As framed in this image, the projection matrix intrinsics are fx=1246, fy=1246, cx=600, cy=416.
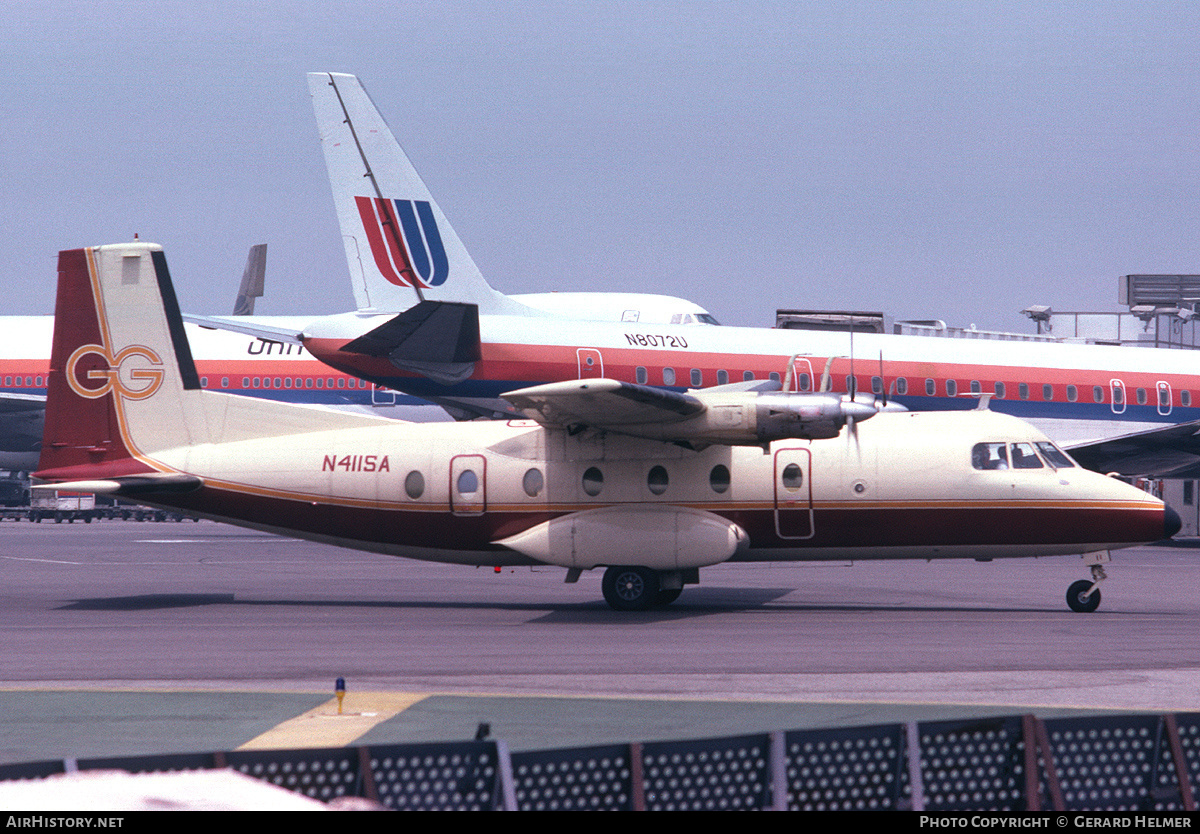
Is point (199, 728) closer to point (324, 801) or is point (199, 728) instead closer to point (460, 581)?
point (324, 801)

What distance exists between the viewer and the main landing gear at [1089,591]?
20094 mm

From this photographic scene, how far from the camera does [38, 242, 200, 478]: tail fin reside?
74.7 feet

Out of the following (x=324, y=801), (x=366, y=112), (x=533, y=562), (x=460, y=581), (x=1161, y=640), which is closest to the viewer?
(x=324, y=801)

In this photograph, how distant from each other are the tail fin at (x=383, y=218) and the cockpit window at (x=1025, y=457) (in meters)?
16.3

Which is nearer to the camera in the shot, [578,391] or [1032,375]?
[578,391]

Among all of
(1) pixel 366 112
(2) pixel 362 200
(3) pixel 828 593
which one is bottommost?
(3) pixel 828 593

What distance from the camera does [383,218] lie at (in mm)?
34062

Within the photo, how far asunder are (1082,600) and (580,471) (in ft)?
27.8

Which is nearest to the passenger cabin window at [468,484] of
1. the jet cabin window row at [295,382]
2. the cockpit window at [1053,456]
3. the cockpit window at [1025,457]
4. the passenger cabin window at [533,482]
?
the passenger cabin window at [533,482]

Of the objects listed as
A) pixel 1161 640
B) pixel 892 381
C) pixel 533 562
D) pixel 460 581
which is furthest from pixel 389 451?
pixel 892 381

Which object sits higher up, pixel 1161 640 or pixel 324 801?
pixel 324 801

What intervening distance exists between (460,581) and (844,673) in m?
14.1

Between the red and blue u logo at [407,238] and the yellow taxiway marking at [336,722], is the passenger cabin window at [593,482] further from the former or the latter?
the red and blue u logo at [407,238]

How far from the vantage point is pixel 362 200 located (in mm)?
34062
